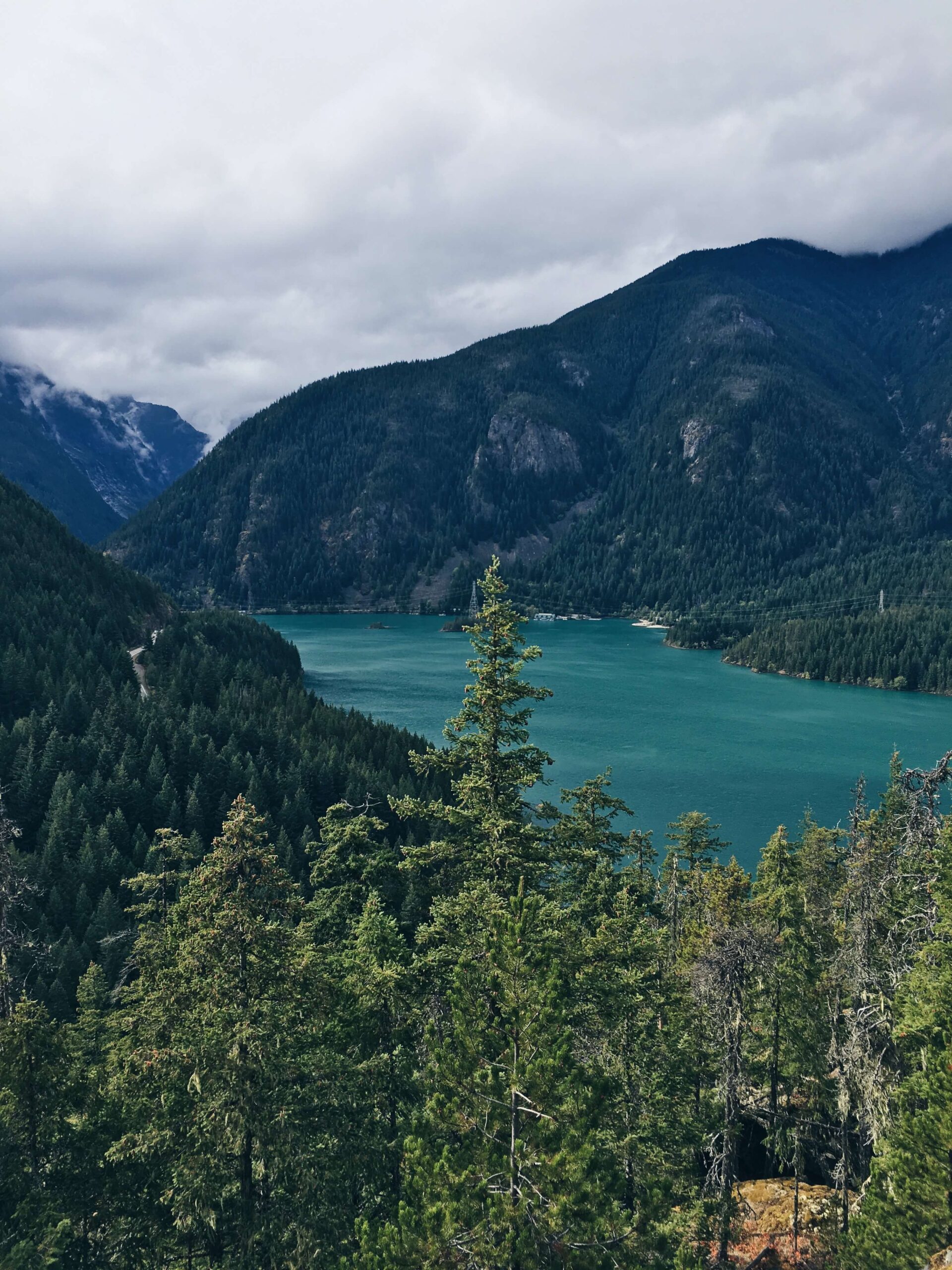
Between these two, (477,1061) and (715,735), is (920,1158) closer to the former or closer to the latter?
(477,1061)

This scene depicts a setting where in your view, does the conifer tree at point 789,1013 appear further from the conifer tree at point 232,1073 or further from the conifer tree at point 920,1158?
the conifer tree at point 232,1073

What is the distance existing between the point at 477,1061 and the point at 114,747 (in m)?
75.8

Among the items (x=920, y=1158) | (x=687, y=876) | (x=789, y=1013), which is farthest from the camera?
(x=687, y=876)

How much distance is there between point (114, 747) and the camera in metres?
81.4

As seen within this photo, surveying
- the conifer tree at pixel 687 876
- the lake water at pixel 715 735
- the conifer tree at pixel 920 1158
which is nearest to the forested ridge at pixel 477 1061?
the conifer tree at pixel 920 1158

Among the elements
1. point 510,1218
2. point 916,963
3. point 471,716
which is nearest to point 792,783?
point 916,963

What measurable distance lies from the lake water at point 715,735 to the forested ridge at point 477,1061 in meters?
55.4

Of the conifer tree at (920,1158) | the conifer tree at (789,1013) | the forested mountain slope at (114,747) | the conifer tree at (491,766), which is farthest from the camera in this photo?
the forested mountain slope at (114,747)

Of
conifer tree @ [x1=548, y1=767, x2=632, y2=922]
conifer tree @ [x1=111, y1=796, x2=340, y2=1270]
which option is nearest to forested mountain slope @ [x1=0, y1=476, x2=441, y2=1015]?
conifer tree @ [x1=111, y1=796, x2=340, y2=1270]

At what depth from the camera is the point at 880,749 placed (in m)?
128

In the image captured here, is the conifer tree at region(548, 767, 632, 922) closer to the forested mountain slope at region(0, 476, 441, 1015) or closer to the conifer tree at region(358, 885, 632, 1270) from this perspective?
the conifer tree at region(358, 885, 632, 1270)

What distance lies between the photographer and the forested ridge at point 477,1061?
15219mm

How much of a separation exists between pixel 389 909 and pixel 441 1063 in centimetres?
2108

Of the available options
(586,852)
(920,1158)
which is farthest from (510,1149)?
(920,1158)
